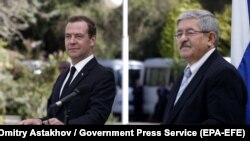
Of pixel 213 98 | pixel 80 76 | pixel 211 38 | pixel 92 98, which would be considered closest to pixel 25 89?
pixel 80 76

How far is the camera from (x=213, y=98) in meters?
3.39

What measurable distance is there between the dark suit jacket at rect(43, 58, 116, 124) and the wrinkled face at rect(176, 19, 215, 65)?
659 mm

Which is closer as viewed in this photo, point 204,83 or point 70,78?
point 204,83

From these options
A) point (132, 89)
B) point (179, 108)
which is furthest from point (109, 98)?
point (132, 89)

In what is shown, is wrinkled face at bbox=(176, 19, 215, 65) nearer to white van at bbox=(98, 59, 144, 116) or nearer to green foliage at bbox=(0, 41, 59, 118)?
green foliage at bbox=(0, 41, 59, 118)

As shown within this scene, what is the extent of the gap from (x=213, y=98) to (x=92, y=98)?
89 centimetres

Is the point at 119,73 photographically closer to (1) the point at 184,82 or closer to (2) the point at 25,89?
(2) the point at 25,89

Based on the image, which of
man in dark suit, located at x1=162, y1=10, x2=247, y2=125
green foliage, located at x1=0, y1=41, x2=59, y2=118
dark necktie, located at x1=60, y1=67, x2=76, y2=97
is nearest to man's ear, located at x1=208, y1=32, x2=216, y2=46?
man in dark suit, located at x1=162, y1=10, x2=247, y2=125

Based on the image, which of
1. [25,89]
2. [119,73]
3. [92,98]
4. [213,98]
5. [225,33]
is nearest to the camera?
[213,98]

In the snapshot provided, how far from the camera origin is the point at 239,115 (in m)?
3.38

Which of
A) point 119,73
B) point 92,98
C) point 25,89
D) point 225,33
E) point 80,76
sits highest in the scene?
point 80,76

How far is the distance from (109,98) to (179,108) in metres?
0.62

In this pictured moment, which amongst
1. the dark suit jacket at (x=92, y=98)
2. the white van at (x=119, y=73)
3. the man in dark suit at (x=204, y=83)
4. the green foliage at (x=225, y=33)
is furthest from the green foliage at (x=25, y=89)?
the man in dark suit at (x=204, y=83)

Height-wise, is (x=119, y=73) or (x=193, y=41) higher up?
(x=193, y=41)
